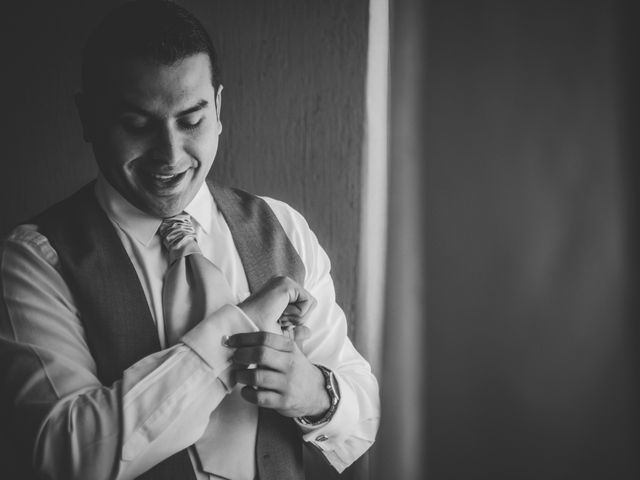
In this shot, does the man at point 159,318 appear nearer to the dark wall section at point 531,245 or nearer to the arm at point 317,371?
the arm at point 317,371

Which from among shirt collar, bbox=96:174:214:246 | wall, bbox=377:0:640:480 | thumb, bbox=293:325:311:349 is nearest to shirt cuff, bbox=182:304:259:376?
thumb, bbox=293:325:311:349

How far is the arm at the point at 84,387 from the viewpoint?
2.57 ft

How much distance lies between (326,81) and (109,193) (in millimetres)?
517

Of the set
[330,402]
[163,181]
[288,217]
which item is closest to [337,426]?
[330,402]

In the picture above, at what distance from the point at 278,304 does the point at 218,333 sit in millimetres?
114

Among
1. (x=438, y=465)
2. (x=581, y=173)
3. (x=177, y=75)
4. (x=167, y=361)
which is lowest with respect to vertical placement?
(x=438, y=465)

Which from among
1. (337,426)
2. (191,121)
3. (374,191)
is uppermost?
(191,121)

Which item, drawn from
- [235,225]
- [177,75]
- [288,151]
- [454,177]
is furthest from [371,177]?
[454,177]

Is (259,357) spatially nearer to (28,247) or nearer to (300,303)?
(300,303)

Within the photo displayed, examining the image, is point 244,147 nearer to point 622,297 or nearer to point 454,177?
point 454,177

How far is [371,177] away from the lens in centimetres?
115

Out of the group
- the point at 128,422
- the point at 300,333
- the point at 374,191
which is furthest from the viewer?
the point at 374,191

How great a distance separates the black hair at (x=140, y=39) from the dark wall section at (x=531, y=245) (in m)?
0.49

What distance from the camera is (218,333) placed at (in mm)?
859
